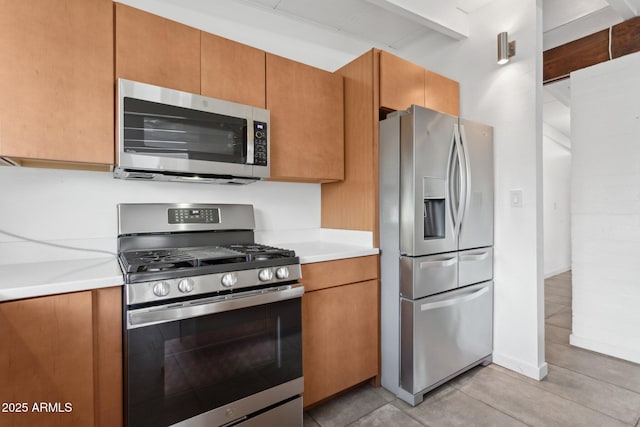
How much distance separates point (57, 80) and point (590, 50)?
3.92 m

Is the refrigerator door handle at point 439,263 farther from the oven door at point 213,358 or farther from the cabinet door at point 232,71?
the cabinet door at point 232,71

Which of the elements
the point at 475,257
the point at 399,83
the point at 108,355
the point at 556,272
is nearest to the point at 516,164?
the point at 475,257

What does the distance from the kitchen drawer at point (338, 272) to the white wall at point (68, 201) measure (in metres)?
0.82

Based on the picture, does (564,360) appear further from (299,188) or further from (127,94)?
(127,94)

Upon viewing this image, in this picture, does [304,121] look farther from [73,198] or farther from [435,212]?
[73,198]

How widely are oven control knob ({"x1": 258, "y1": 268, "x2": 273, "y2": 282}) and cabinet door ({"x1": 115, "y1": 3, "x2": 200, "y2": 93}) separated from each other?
→ 1.05 metres

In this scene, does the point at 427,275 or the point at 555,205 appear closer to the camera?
the point at 427,275

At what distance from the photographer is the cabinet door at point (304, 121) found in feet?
6.53

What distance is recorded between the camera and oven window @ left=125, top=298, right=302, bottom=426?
3.98 ft

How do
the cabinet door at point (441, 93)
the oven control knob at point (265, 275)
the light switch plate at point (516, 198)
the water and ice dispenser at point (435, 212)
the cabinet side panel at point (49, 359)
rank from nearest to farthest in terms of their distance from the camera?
the cabinet side panel at point (49, 359), the oven control knob at point (265, 275), the water and ice dispenser at point (435, 212), the light switch plate at point (516, 198), the cabinet door at point (441, 93)

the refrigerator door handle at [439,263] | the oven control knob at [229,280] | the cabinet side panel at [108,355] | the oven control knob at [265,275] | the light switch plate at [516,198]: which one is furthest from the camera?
the light switch plate at [516,198]

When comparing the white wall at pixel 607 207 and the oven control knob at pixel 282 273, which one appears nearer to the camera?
the oven control knob at pixel 282 273

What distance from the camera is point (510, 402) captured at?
6.32 feet

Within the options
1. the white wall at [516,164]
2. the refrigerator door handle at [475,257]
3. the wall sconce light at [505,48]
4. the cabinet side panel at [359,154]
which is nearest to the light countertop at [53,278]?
the cabinet side panel at [359,154]
